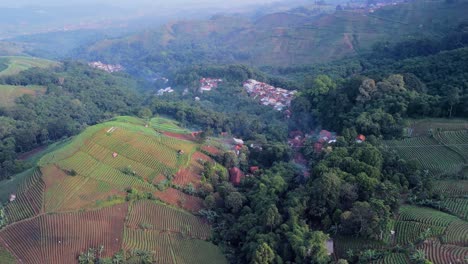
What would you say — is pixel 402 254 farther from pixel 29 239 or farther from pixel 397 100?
pixel 29 239

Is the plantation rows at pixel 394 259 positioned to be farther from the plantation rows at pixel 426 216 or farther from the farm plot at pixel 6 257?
the farm plot at pixel 6 257

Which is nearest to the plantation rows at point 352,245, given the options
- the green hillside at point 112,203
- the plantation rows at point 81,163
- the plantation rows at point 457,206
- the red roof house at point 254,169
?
the plantation rows at point 457,206

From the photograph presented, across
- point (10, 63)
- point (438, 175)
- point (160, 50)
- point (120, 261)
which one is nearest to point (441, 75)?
point (438, 175)

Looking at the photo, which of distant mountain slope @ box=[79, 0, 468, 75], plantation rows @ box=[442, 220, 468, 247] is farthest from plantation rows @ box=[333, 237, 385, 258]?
distant mountain slope @ box=[79, 0, 468, 75]

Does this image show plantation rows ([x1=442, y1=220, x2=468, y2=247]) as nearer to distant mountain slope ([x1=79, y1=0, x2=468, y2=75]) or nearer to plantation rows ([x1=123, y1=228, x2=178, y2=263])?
plantation rows ([x1=123, y1=228, x2=178, y2=263])

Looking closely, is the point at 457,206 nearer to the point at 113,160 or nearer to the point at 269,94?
the point at 113,160
